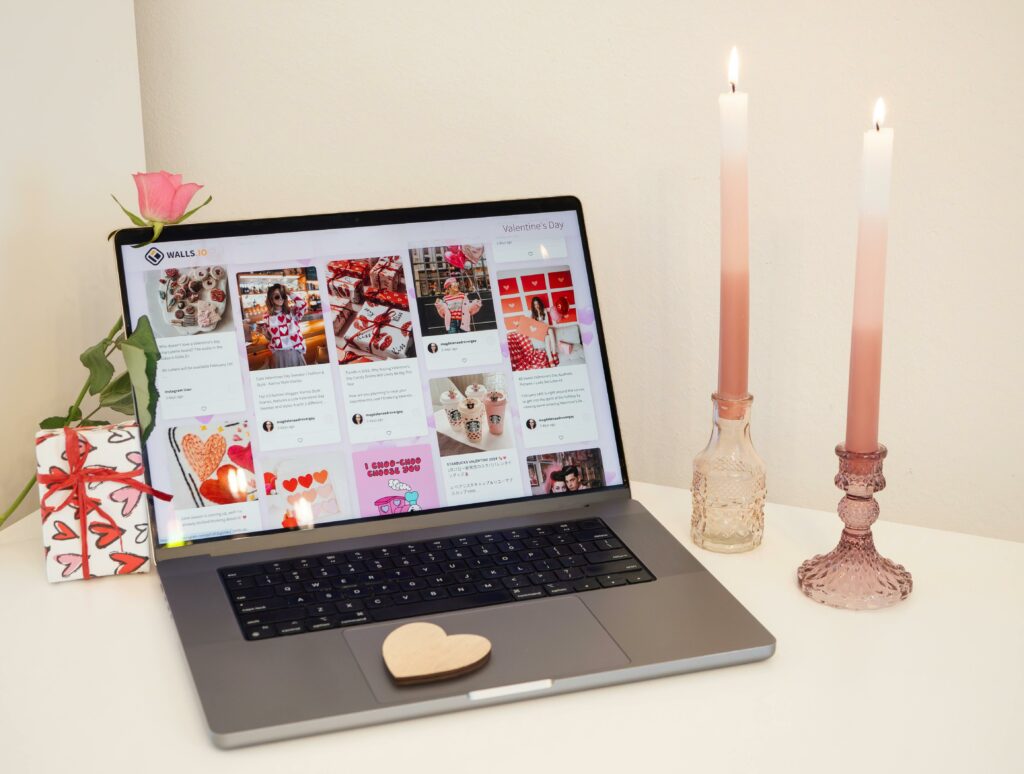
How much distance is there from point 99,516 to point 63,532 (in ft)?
0.08

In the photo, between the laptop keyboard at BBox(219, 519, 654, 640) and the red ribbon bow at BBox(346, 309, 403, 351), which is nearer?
the laptop keyboard at BBox(219, 519, 654, 640)

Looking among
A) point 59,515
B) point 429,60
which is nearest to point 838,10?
point 429,60

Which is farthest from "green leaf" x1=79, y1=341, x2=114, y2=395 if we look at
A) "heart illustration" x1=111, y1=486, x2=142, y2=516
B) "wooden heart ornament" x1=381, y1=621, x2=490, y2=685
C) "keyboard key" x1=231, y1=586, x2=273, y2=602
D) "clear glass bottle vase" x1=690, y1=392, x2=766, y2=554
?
"clear glass bottle vase" x1=690, y1=392, x2=766, y2=554

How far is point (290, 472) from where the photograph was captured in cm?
79

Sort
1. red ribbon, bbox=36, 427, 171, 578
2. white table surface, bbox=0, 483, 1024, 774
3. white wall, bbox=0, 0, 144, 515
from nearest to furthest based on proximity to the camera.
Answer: white table surface, bbox=0, 483, 1024, 774, red ribbon, bbox=36, 427, 171, 578, white wall, bbox=0, 0, 144, 515

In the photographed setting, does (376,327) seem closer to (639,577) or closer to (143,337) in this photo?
(143,337)

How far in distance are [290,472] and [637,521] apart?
0.87 ft

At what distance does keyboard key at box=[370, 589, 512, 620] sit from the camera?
670 mm

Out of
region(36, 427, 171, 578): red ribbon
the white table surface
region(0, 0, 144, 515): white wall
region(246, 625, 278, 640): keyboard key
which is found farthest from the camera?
region(0, 0, 144, 515): white wall

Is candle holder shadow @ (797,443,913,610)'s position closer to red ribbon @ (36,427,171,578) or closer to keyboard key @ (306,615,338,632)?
keyboard key @ (306,615,338,632)

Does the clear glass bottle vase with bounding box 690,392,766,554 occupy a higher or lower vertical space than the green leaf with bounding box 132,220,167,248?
lower

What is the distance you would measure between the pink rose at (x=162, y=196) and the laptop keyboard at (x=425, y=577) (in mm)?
271

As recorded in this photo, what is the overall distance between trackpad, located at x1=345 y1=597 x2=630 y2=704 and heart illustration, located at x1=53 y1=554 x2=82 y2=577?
233 millimetres

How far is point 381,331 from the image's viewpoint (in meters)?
0.82
